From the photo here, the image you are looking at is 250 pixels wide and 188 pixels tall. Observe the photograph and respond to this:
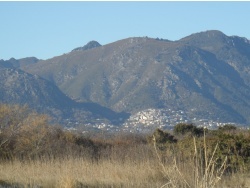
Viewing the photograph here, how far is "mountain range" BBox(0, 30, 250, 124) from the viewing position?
114188mm

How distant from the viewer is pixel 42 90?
372 feet

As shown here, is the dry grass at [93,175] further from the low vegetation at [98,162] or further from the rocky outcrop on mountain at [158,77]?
the rocky outcrop on mountain at [158,77]

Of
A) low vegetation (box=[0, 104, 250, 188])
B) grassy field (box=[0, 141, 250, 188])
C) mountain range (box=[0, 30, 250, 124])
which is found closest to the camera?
grassy field (box=[0, 141, 250, 188])

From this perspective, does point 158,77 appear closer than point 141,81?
Yes

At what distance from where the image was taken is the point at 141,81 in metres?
135

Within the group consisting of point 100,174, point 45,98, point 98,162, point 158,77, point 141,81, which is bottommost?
point 100,174

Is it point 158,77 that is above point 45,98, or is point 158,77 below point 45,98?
above

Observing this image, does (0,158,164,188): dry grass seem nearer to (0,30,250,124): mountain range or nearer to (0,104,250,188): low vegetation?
(0,104,250,188): low vegetation

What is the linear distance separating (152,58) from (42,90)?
47243 mm

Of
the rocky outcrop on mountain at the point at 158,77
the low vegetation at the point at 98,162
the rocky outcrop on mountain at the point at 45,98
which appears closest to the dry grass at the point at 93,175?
the low vegetation at the point at 98,162

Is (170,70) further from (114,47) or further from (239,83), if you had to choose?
(114,47)

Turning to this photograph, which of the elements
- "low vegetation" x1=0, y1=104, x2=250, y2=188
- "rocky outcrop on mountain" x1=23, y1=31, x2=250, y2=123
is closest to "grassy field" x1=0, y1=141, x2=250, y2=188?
"low vegetation" x1=0, y1=104, x2=250, y2=188

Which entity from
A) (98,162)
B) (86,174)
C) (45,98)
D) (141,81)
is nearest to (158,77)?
(141,81)

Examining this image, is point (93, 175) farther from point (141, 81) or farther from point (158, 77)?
point (141, 81)
